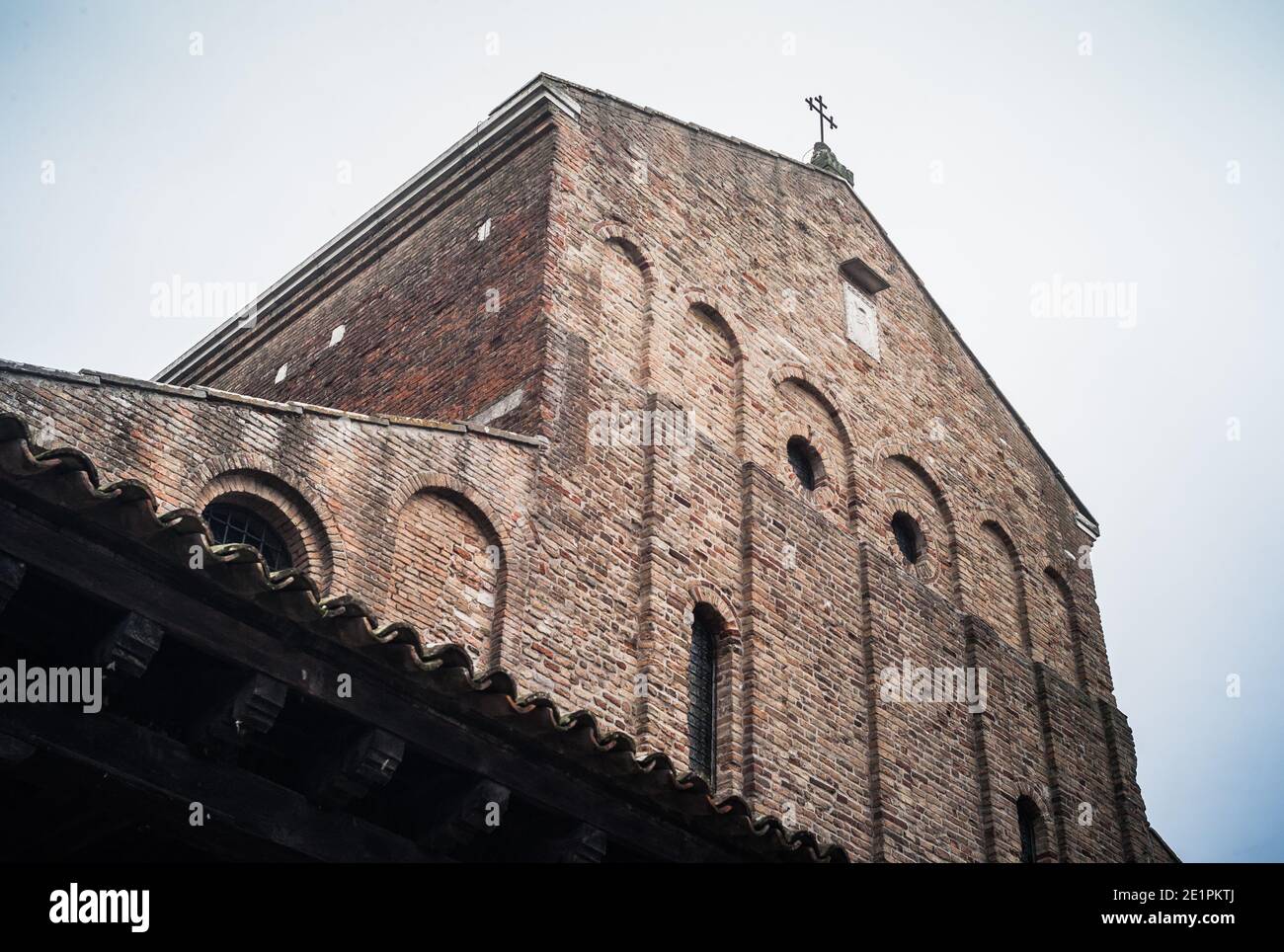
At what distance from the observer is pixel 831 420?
1845 cm

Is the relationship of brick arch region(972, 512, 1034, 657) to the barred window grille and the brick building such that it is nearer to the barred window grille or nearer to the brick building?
the brick building

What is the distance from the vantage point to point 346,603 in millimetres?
7348

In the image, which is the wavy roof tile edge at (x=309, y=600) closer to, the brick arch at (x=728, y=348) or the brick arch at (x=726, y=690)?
the brick arch at (x=726, y=690)

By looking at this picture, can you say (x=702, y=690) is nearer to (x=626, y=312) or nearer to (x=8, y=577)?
(x=626, y=312)

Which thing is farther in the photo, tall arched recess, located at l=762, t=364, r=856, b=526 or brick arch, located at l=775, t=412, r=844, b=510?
tall arched recess, located at l=762, t=364, r=856, b=526

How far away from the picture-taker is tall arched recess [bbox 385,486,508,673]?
42.3 feet

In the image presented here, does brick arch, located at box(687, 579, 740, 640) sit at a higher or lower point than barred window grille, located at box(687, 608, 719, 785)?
higher

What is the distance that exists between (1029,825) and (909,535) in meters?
3.53

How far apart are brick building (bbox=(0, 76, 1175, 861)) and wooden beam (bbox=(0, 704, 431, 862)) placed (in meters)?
4.00

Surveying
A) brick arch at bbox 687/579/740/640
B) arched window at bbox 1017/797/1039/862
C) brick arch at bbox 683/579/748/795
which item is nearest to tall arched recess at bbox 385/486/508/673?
brick arch at bbox 683/579/748/795
